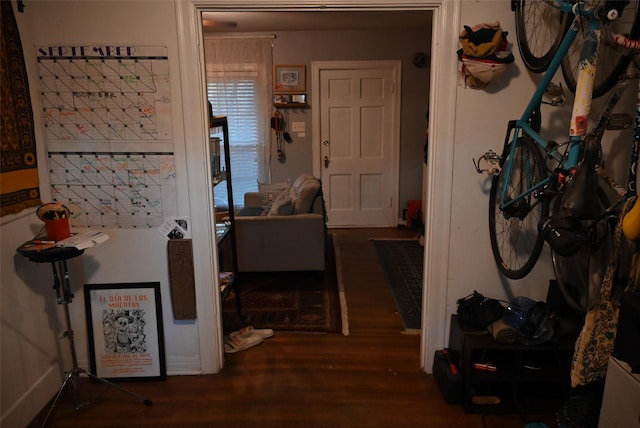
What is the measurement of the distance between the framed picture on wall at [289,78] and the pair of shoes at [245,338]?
3.62m

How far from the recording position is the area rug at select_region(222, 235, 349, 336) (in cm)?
323

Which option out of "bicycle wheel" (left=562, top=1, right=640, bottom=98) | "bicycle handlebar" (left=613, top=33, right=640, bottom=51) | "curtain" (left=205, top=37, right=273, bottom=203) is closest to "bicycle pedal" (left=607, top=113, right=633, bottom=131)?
"bicycle wheel" (left=562, top=1, right=640, bottom=98)

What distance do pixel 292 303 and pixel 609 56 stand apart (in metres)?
2.63

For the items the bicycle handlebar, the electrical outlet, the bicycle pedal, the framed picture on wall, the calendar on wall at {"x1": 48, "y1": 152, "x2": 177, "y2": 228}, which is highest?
the framed picture on wall

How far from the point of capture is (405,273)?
427 centimetres

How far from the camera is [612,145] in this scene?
2.25 m

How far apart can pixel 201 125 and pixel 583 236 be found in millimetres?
1814

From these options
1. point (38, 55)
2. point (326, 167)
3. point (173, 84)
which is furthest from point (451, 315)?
point (326, 167)

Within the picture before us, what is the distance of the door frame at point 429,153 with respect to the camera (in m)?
2.22

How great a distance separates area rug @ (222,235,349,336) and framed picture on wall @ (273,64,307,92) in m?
2.57

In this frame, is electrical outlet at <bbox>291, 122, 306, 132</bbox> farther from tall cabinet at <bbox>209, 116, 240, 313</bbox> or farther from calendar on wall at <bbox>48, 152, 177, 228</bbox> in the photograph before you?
calendar on wall at <bbox>48, 152, 177, 228</bbox>

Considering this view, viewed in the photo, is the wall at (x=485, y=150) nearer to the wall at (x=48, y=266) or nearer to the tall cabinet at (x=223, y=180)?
the tall cabinet at (x=223, y=180)

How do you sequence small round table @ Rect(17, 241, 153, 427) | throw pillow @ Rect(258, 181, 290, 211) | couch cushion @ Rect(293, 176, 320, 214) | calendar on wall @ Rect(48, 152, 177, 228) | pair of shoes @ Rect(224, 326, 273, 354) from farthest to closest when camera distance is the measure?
throw pillow @ Rect(258, 181, 290, 211)
couch cushion @ Rect(293, 176, 320, 214)
pair of shoes @ Rect(224, 326, 273, 354)
calendar on wall @ Rect(48, 152, 177, 228)
small round table @ Rect(17, 241, 153, 427)

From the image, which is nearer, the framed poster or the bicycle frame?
the bicycle frame
